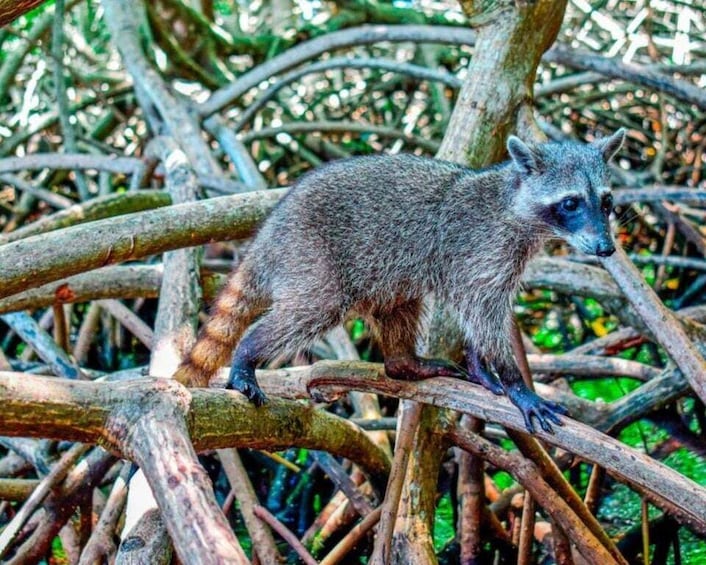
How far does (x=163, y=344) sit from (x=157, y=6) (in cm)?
517

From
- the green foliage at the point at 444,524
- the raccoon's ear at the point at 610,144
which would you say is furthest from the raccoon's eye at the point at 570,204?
the green foliage at the point at 444,524

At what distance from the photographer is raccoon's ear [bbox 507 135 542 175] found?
423 centimetres

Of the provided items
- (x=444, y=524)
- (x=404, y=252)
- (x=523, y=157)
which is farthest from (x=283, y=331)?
(x=444, y=524)

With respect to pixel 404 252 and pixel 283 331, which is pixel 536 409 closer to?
pixel 404 252

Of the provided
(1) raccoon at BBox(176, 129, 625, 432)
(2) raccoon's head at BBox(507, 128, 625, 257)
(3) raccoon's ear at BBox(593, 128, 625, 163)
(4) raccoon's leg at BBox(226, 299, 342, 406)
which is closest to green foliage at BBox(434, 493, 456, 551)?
(1) raccoon at BBox(176, 129, 625, 432)

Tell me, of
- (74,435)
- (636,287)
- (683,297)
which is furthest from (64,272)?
(683,297)

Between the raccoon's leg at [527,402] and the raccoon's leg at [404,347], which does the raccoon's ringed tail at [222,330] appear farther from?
the raccoon's leg at [527,402]

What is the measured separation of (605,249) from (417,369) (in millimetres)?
910

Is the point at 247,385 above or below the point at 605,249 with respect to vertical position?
below

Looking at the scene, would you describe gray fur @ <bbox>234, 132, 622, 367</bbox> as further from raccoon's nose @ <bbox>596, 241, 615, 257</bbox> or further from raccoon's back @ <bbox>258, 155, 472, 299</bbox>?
raccoon's nose @ <bbox>596, 241, 615, 257</bbox>

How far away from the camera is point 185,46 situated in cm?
888

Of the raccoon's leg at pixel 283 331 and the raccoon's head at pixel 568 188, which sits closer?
the raccoon's head at pixel 568 188

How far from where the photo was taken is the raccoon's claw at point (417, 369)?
405 centimetres

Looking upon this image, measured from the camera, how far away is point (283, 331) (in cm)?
422
